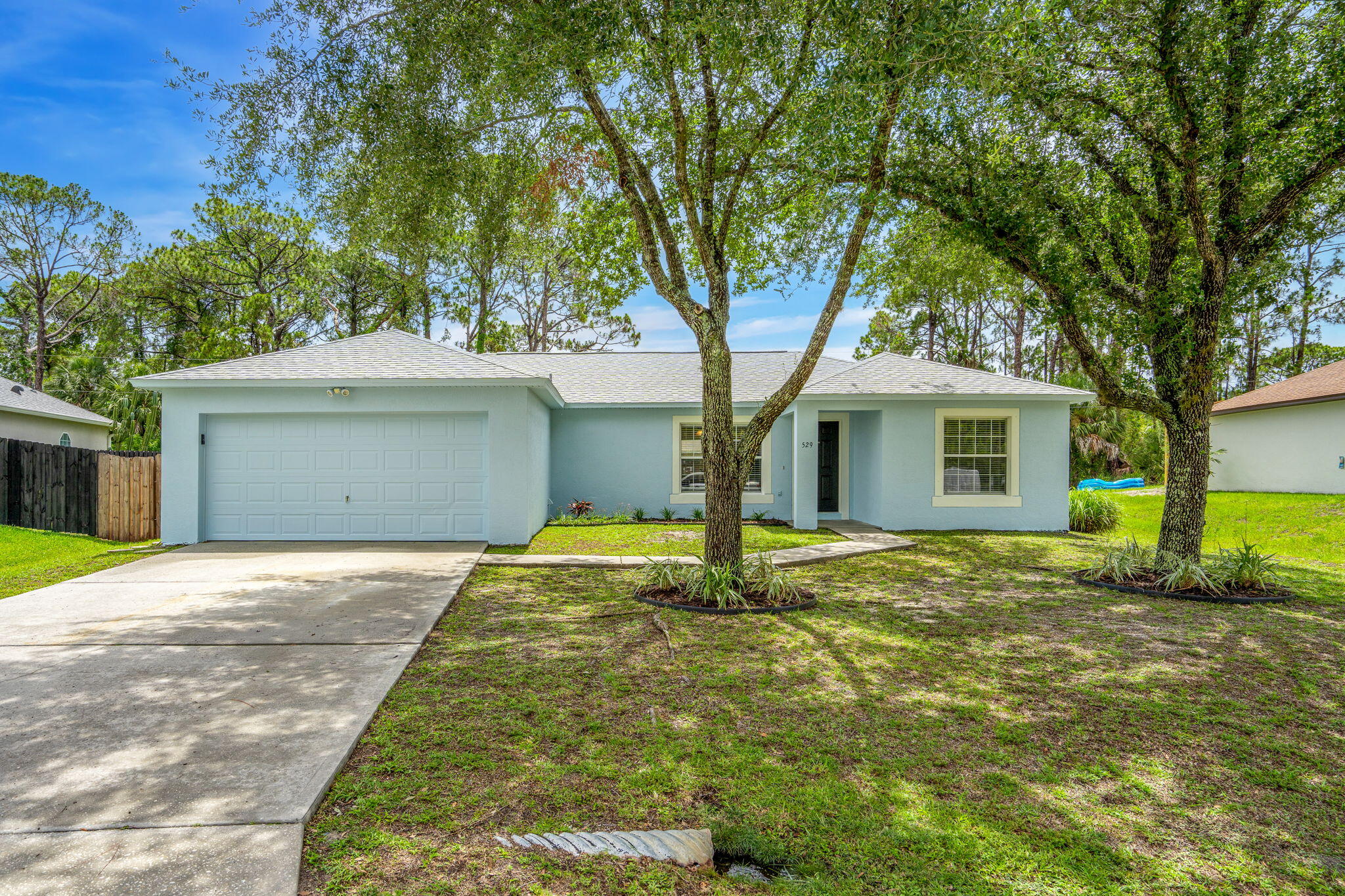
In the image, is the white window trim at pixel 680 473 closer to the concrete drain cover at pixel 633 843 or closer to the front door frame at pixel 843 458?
the front door frame at pixel 843 458

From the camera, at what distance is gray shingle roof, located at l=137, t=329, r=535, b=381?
33.0 feet

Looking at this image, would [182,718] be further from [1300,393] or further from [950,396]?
[1300,393]

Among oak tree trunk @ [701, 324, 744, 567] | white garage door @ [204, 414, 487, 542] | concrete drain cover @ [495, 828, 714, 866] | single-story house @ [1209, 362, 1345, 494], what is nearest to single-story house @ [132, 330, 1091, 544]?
white garage door @ [204, 414, 487, 542]

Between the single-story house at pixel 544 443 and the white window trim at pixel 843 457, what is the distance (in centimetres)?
4

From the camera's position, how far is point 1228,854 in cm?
257

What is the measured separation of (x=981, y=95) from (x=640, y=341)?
71.4ft

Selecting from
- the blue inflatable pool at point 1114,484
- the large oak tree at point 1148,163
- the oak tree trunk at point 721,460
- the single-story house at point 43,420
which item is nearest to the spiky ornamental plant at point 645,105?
the oak tree trunk at point 721,460

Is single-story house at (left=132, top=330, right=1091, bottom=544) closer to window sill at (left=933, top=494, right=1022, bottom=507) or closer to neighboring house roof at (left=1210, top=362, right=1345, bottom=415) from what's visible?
window sill at (left=933, top=494, right=1022, bottom=507)

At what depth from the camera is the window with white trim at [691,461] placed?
1437cm

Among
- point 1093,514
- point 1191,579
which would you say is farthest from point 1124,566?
point 1093,514

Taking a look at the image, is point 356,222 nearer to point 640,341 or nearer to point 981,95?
point 981,95

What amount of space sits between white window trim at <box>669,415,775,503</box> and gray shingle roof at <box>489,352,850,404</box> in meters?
0.49

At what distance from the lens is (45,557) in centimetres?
926

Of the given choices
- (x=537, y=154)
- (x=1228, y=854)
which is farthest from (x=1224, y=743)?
(x=537, y=154)
